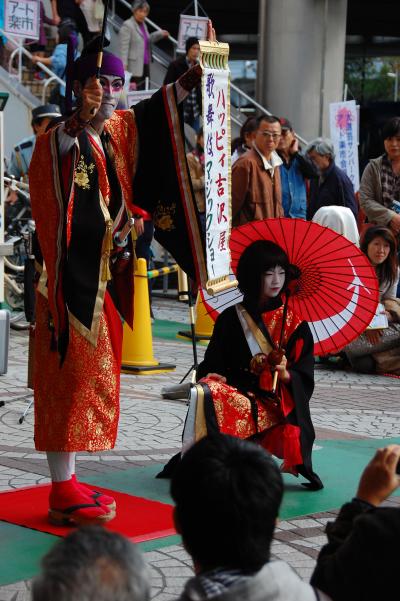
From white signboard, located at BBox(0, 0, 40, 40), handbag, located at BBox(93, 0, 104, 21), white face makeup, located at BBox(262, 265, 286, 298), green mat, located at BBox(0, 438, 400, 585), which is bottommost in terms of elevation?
green mat, located at BBox(0, 438, 400, 585)

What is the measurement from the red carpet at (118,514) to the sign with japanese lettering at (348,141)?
902cm

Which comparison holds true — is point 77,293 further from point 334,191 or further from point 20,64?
point 20,64

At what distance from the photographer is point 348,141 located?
13328 millimetres

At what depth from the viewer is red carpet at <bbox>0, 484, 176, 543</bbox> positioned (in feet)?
14.3

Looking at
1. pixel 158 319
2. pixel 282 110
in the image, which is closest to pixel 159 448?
pixel 158 319

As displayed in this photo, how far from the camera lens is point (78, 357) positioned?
4.36 m

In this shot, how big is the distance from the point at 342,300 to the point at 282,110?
11.2 metres

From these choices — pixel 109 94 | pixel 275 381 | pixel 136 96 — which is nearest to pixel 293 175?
pixel 136 96

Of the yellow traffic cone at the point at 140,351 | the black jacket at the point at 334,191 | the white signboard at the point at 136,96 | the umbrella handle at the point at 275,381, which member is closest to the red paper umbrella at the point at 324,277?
the umbrella handle at the point at 275,381

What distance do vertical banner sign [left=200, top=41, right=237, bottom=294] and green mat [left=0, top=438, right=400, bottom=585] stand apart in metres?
1.04

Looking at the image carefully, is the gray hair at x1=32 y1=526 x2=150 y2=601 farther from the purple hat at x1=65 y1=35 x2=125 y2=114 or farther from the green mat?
the purple hat at x1=65 y1=35 x2=125 y2=114

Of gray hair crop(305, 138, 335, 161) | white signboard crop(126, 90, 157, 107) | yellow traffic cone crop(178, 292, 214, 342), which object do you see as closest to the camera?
yellow traffic cone crop(178, 292, 214, 342)

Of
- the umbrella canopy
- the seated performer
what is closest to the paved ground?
the seated performer

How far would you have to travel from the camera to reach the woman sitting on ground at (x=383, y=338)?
336 inches
